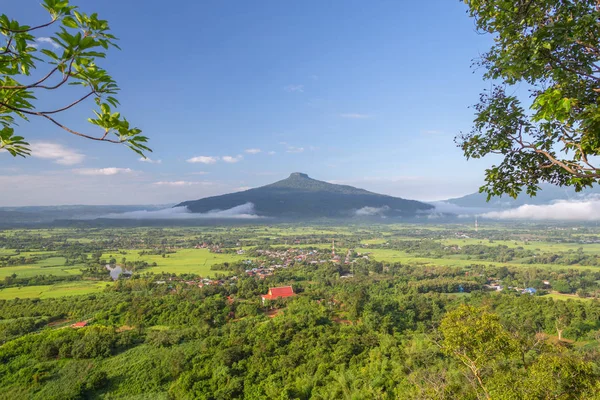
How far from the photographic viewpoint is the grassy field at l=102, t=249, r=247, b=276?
37.2 m

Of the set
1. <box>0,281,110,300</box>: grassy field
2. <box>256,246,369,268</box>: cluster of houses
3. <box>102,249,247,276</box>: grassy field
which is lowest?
<box>256,246,369,268</box>: cluster of houses

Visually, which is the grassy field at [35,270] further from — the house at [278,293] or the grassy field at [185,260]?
the house at [278,293]

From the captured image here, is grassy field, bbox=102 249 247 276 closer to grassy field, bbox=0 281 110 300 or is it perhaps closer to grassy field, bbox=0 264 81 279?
grassy field, bbox=0 264 81 279

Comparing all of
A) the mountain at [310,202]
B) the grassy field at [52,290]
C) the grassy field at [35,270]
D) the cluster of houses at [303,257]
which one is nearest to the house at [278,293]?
the grassy field at [52,290]

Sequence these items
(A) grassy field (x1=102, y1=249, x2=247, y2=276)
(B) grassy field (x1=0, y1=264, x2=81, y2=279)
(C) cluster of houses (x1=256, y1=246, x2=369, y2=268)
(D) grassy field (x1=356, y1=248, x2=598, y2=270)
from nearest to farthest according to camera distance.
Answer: (B) grassy field (x1=0, y1=264, x2=81, y2=279) < (A) grassy field (x1=102, y1=249, x2=247, y2=276) < (D) grassy field (x1=356, y1=248, x2=598, y2=270) < (C) cluster of houses (x1=256, y1=246, x2=369, y2=268)

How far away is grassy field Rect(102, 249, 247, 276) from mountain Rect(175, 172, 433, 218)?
80182mm

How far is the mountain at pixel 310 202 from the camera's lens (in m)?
136

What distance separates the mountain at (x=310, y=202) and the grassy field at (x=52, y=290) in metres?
101

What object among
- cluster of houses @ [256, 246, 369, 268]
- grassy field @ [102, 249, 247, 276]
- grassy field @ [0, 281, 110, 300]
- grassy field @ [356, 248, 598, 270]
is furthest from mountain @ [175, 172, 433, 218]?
grassy field @ [0, 281, 110, 300]

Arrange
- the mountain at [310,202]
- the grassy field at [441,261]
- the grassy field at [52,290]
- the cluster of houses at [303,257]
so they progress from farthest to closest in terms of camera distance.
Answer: the mountain at [310,202] < the cluster of houses at [303,257] < the grassy field at [441,261] < the grassy field at [52,290]

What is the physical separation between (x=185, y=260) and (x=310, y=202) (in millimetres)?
101466

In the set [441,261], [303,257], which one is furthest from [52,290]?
[441,261]

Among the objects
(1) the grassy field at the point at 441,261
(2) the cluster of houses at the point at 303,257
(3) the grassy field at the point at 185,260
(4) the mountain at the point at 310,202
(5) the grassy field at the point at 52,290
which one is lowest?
(1) the grassy field at the point at 441,261

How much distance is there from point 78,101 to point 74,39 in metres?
0.28
